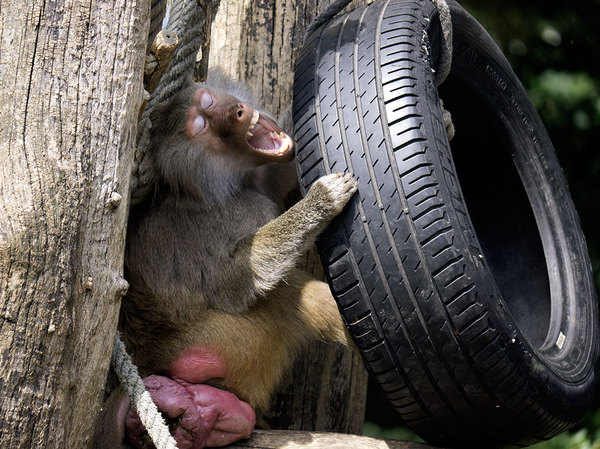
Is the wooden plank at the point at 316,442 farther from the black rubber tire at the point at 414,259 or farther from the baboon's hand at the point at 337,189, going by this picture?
the baboon's hand at the point at 337,189

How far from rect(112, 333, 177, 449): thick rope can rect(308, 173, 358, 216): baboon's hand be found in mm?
902

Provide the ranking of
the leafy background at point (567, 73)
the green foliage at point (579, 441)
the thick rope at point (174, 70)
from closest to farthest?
the thick rope at point (174, 70) → the green foliage at point (579, 441) → the leafy background at point (567, 73)

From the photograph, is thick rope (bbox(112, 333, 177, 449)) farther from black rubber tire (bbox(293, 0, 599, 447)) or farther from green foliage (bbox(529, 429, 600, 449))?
green foliage (bbox(529, 429, 600, 449))

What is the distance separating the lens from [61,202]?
2256 millimetres

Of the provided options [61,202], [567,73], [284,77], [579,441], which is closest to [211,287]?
[61,202]

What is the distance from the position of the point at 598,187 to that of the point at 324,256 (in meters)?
3.24

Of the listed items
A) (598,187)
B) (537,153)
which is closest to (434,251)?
(537,153)

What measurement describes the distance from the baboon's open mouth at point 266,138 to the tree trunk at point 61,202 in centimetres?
115

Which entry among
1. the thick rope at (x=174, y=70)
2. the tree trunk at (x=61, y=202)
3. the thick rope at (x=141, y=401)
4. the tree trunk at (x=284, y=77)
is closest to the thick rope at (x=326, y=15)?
the tree trunk at (x=284, y=77)

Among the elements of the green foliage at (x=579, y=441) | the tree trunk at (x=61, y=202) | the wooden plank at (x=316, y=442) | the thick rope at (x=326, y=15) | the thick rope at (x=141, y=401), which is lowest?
the green foliage at (x=579, y=441)

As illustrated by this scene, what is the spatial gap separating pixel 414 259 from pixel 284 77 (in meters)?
1.62

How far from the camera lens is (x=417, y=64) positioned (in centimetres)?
281

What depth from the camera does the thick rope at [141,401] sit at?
245 centimetres

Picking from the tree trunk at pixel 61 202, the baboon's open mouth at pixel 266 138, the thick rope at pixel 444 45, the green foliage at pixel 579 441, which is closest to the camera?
the tree trunk at pixel 61 202
